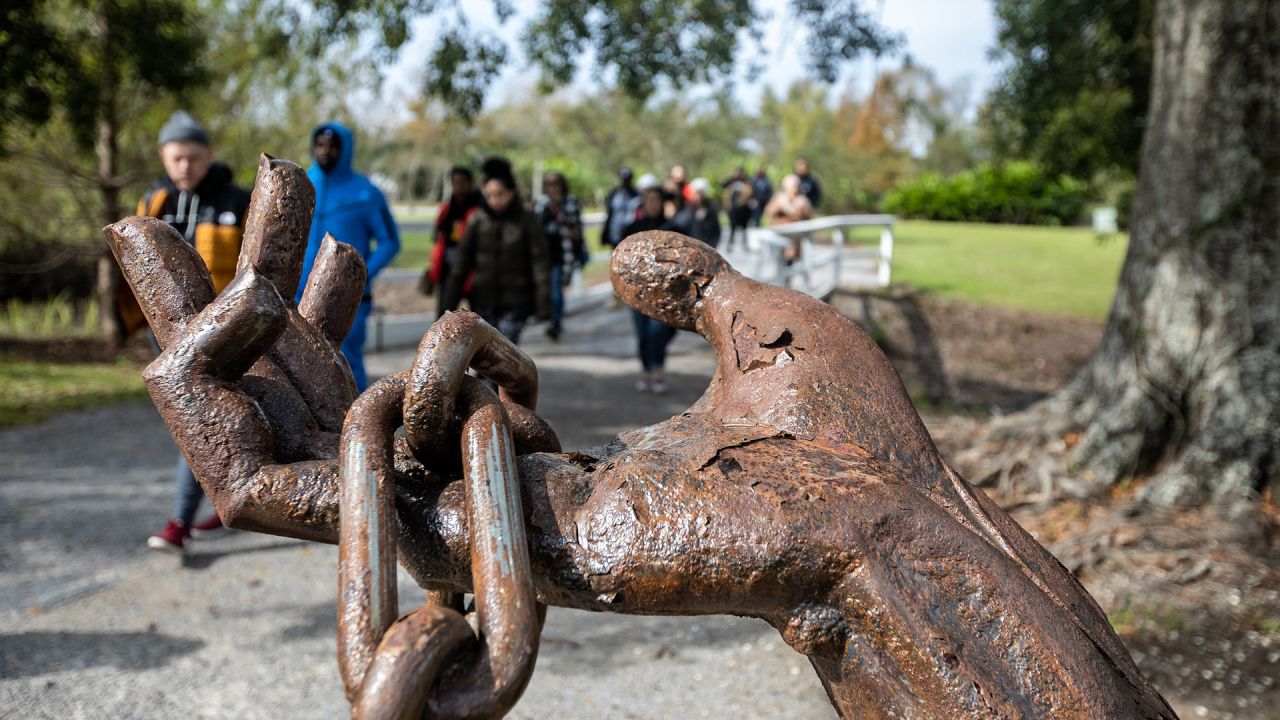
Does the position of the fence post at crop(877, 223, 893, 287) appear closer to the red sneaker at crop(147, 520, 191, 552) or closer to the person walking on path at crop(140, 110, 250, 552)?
the person walking on path at crop(140, 110, 250, 552)

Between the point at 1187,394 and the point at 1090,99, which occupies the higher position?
the point at 1090,99

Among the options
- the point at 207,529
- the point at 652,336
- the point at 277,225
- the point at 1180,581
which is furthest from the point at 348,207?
the point at 1180,581

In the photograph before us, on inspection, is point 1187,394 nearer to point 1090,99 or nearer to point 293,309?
point 293,309

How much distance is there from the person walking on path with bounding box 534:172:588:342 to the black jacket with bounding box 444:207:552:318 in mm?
2940

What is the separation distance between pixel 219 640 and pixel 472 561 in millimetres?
3269

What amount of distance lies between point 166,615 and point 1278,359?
17.4 feet

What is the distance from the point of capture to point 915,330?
10766 millimetres

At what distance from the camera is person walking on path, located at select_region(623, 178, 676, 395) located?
7.41 metres

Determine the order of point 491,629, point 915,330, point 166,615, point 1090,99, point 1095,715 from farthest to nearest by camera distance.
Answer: point 915,330 → point 1090,99 → point 166,615 → point 1095,715 → point 491,629

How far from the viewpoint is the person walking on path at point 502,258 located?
6449 millimetres

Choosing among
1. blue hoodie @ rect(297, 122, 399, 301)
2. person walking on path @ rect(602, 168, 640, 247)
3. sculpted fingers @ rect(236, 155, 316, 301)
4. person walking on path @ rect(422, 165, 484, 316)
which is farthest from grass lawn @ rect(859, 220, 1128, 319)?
sculpted fingers @ rect(236, 155, 316, 301)

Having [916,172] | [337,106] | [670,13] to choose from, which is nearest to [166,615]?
[670,13]

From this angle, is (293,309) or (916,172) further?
(916,172)

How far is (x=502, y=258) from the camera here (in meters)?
6.47
